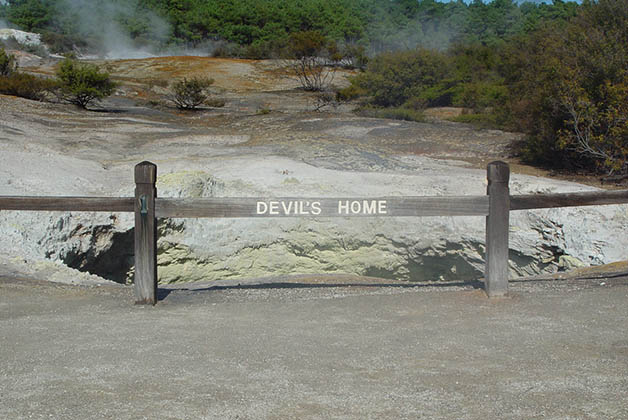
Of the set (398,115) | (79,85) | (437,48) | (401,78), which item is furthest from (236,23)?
(398,115)

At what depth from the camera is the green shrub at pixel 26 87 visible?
1068 inches

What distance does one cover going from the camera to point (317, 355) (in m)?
4.36

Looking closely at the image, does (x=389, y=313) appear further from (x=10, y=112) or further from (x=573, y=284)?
(x=10, y=112)

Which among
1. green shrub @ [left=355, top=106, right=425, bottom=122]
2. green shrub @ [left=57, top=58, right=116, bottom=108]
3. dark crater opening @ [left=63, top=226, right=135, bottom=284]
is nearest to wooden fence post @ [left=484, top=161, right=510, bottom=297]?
dark crater opening @ [left=63, top=226, right=135, bottom=284]

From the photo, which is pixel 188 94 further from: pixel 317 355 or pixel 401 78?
pixel 317 355

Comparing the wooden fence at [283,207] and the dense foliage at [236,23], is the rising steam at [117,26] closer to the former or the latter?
the dense foliage at [236,23]

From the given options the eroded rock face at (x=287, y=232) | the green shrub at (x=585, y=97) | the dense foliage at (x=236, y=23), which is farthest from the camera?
the dense foliage at (x=236, y=23)

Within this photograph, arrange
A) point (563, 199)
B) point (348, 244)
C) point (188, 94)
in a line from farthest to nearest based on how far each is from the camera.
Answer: point (188, 94) < point (348, 244) < point (563, 199)

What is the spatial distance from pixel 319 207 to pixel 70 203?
212 cm

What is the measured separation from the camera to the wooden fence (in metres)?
5.56

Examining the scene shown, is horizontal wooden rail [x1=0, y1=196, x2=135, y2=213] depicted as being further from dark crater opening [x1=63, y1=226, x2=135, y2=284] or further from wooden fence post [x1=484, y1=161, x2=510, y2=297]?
dark crater opening [x1=63, y1=226, x2=135, y2=284]

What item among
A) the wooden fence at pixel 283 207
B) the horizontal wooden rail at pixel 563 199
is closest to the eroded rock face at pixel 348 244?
the horizontal wooden rail at pixel 563 199

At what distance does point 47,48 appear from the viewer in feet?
A: 224

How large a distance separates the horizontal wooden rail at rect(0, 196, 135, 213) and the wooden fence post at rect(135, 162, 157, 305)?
0.13 meters
